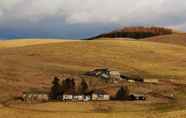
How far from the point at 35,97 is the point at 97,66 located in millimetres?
25880

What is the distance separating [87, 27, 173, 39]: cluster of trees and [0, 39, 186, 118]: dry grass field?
41.4m

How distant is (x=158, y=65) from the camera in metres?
94.8

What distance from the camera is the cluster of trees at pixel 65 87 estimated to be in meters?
69.3

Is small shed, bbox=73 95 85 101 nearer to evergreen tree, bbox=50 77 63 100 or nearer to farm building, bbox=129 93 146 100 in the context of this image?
evergreen tree, bbox=50 77 63 100

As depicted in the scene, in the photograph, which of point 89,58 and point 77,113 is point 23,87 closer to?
point 77,113

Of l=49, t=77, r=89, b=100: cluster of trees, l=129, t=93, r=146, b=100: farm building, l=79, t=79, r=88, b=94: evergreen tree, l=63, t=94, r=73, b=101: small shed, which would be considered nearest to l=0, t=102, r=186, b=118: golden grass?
l=63, t=94, r=73, b=101: small shed

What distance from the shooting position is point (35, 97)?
218ft

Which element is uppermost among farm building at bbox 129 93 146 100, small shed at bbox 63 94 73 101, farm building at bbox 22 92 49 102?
farm building at bbox 22 92 49 102

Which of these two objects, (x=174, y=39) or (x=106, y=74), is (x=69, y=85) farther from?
(x=174, y=39)

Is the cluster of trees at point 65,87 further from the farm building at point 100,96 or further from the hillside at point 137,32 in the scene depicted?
the hillside at point 137,32

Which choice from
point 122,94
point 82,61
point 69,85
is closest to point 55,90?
point 69,85

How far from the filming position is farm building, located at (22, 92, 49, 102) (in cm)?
6530

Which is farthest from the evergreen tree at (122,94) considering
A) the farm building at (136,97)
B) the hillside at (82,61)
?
the hillside at (82,61)

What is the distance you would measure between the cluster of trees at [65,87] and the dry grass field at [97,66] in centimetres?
181
